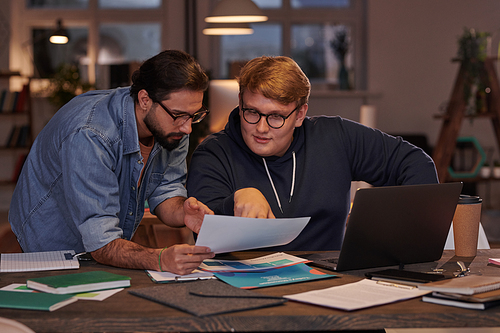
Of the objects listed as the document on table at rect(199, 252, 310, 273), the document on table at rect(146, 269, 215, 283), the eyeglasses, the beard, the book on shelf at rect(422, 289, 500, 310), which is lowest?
the document on table at rect(199, 252, 310, 273)

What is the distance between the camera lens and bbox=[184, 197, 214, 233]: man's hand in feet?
5.26

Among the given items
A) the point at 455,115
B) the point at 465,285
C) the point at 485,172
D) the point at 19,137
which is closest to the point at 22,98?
the point at 19,137

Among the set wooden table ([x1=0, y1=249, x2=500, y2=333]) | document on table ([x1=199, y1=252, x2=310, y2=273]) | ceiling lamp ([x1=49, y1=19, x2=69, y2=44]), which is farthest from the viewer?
ceiling lamp ([x1=49, y1=19, x2=69, y2=44])

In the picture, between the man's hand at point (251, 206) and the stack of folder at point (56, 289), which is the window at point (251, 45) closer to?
the man's hand at point (251, 206)

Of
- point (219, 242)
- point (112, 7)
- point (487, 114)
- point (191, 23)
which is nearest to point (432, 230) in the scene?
point (219, 242)

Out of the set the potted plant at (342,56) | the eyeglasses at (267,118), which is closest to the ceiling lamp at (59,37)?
the potted plant at (342,56)

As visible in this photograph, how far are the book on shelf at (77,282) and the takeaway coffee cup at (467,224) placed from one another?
39.3 inches

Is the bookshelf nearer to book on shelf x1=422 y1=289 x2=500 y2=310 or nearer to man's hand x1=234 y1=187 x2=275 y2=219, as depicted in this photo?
man's hand x1=234 y1=187 x2=275 y2=219

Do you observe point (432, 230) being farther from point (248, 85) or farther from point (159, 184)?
point (159, 184)

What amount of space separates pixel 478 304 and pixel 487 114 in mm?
4516

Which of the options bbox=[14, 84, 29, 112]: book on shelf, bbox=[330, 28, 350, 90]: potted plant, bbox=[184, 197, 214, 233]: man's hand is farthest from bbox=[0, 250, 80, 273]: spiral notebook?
bbox=[330, 28, 350, 90]: potted plant

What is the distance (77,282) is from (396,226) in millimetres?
812

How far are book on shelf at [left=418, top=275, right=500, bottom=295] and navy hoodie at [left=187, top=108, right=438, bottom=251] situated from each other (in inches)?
27.0

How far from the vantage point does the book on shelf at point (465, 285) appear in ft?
3.74
